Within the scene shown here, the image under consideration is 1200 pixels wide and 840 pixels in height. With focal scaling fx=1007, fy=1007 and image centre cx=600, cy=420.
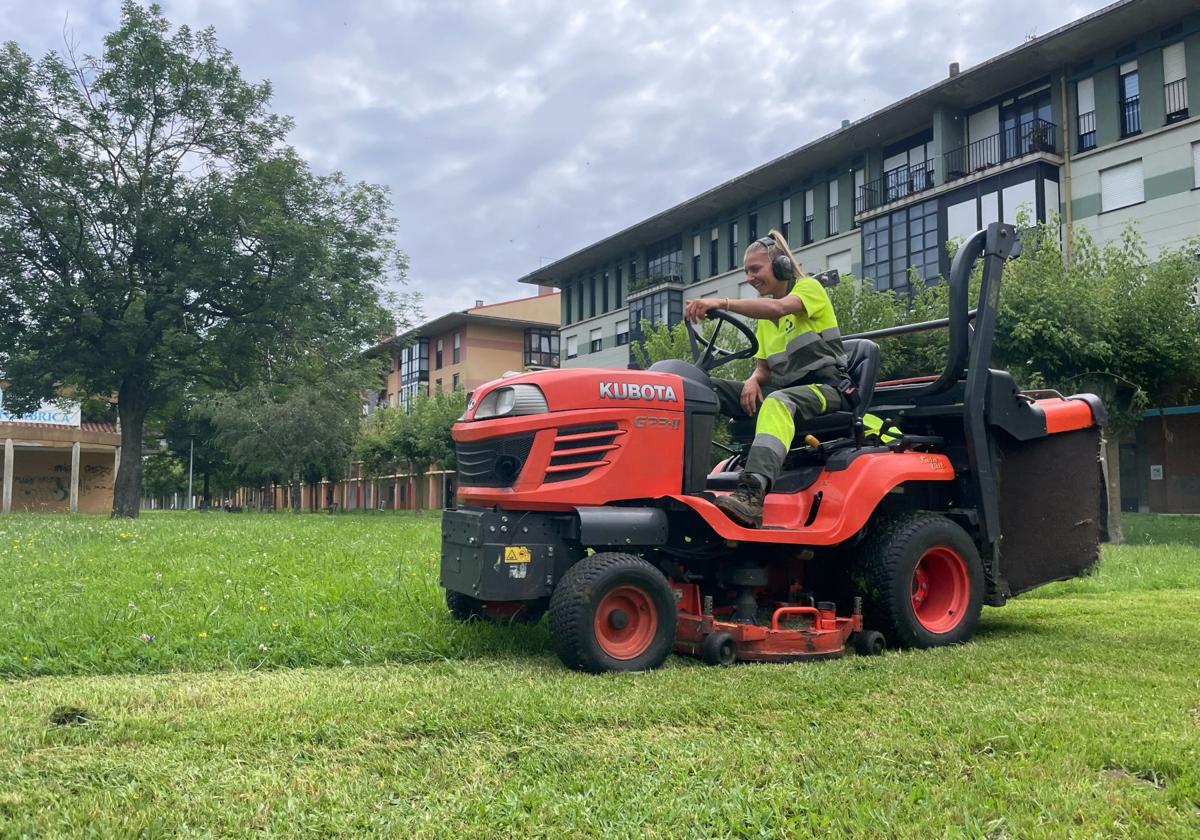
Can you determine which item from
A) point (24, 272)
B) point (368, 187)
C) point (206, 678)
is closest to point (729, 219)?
point (368, 187)

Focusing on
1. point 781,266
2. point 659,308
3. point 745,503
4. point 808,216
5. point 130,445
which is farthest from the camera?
point 659,308

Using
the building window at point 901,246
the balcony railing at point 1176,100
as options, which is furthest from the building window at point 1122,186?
the building window at point 901,246

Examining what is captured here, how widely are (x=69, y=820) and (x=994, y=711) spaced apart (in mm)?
3198

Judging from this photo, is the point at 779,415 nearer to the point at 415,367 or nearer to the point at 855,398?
the point at 855,398

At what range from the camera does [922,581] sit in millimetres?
6035

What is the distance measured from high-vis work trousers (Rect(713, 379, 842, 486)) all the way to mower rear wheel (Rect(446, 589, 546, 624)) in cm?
142

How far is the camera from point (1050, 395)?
6758mm

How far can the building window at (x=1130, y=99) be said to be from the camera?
26156mm

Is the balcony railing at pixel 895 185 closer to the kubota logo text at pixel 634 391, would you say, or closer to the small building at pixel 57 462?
the small building at pixel 57 462

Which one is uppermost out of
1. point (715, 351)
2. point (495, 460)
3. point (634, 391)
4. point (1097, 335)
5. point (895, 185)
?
point (895, 185)

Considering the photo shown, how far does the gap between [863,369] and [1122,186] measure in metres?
24.5

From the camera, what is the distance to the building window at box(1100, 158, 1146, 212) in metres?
26.0

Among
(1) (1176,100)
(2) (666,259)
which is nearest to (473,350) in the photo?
(2) (666,259)

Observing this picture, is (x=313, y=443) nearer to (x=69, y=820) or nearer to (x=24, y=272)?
(x=24, y=272)
